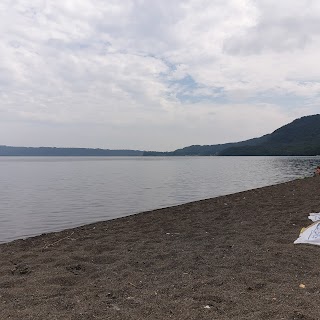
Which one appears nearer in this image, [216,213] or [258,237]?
[258,237]

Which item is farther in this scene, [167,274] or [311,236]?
[311,236]

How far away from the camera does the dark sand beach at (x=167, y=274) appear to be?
16.0 ft

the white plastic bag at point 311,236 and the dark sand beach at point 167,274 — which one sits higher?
the white plastic bag at point 311,236

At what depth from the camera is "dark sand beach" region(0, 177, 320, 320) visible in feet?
16.0

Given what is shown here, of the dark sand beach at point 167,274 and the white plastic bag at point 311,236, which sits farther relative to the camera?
the white plastic bag at point 311,236

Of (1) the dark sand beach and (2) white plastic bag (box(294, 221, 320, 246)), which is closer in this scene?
(1) the dark sand beach

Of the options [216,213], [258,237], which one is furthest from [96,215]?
[258,237]

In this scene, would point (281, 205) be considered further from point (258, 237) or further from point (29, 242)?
point (29, 242)

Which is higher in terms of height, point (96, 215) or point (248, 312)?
point (248, 312)

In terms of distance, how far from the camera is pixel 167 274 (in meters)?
6.59

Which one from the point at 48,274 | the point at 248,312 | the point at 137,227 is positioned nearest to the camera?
the point at 248,312

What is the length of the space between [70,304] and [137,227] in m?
7.39

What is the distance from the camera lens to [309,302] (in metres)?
4.89

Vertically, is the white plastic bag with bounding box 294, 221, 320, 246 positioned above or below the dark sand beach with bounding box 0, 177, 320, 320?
above
